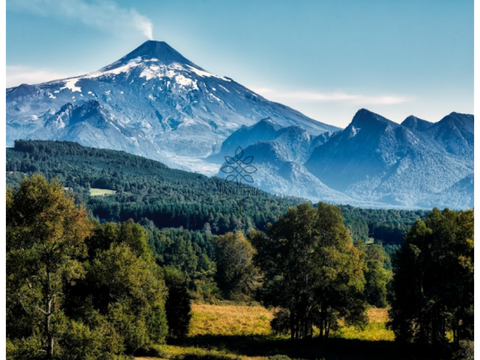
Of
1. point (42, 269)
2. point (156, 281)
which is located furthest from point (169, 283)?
point (42, 269)

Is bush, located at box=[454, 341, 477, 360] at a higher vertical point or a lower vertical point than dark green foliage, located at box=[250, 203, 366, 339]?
lower

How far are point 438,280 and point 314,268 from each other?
864 centimetres

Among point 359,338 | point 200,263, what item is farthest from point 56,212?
point 200,263

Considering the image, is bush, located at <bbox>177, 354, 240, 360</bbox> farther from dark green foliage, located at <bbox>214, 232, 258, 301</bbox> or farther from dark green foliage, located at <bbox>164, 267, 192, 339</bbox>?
dark green foliage, located at <bbox>214, 232, 258, 301</bbox>

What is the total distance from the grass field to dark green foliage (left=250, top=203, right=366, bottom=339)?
7.48 ft

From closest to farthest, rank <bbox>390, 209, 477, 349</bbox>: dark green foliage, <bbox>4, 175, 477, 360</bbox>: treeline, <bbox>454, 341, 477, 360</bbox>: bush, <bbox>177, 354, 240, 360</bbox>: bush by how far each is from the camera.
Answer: <bbox>4, 175, 477, 360</bbox>: treeline
<bbox>454, 341, 477, 360</bbox>: bush
<bbox>390, 209, 477, 349</bbox>: dark green foliage
<bbox>177, 354, 240, 360</bbox>: bush

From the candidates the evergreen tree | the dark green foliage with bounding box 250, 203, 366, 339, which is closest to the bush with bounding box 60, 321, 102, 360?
the evergreen tree

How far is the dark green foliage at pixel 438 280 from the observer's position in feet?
88.4

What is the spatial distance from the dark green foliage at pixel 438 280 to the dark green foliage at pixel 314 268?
11.2 feet

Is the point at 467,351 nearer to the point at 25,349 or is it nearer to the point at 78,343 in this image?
the point at 78,343

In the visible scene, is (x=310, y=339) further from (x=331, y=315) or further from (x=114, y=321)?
(x=114, y=321)

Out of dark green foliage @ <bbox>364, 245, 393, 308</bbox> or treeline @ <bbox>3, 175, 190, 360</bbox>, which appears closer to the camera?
treeline @ <bbox>3, 175, 190, 360</bbox>

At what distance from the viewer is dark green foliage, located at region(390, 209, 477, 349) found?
88.4ft

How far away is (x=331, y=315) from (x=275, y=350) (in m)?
5.65
